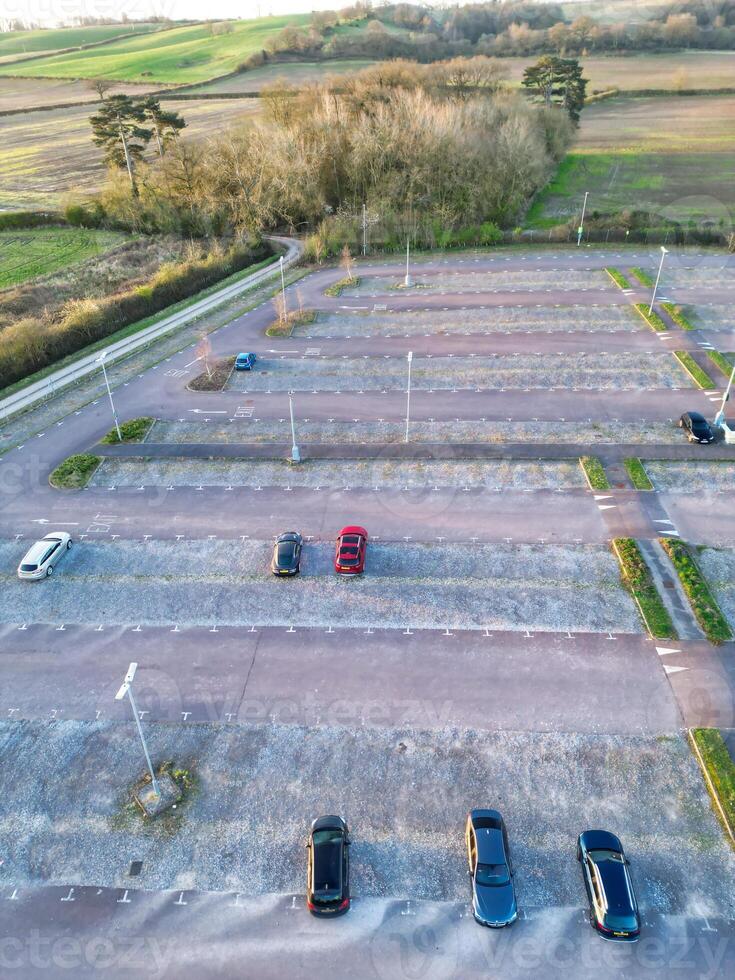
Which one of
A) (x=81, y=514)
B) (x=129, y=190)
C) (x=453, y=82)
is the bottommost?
(x=81, y=514)

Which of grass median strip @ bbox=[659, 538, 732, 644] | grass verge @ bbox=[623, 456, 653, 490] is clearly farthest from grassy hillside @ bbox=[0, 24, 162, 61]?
grass median strip @ bbox=[659, 538, 732, 644]

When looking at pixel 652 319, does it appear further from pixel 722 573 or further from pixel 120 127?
pixel 120 127

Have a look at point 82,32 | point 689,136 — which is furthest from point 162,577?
point 82,32

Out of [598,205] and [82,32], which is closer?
[598,205]

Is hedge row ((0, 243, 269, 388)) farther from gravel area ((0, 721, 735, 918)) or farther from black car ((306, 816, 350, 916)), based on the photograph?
black car ((306, 816, 350, 916))

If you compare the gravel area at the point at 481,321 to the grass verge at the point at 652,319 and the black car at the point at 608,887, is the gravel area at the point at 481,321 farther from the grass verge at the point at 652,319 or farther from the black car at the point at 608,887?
the black car at the point at 608,887

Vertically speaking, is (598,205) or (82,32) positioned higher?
(82,32)

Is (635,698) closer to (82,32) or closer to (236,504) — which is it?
(236,504)
